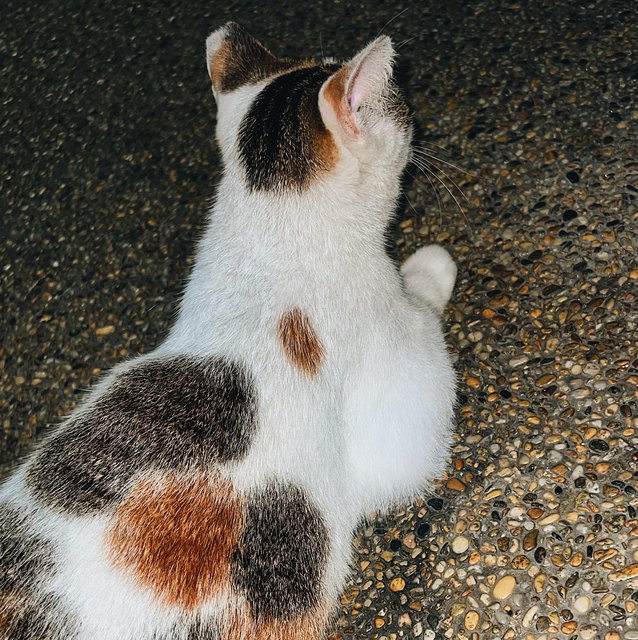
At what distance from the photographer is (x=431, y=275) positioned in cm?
206

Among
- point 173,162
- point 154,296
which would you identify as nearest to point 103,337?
point 154,296

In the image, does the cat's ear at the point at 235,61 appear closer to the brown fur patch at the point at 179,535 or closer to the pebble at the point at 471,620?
the brown fur patch at the point at 179,535

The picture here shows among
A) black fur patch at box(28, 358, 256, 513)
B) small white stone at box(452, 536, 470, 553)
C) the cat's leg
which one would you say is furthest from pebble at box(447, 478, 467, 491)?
black fur patch at box(28, 358, 256, 513)

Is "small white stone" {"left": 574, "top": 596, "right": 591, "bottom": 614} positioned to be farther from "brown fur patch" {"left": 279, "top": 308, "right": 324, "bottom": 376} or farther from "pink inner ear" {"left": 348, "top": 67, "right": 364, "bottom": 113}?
"pink inner ear" {"left": 348, "top": 67, "right": 364, "bottom": 113}

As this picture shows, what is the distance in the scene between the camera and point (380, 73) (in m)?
1.52

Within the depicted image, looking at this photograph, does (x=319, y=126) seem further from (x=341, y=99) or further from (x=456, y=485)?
(x=456, y=485)

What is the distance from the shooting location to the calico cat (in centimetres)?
130

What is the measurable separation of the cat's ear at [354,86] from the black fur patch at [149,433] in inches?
21.4

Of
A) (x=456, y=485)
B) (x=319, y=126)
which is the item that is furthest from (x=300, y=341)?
(x=456, y=485)

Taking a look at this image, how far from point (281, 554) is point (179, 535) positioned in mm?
196

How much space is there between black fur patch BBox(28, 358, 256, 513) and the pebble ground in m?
0.57

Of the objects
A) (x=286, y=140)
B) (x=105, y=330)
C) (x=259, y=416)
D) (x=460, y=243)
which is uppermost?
(x=286, y=140)

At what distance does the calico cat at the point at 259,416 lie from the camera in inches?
51.2

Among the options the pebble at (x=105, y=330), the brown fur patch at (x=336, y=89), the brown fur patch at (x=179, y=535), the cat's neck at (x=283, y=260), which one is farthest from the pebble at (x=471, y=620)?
the pebble at (x=105, y=330)
